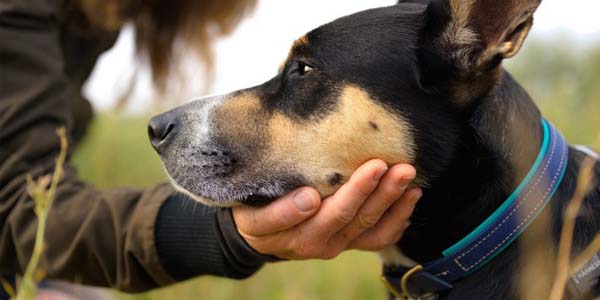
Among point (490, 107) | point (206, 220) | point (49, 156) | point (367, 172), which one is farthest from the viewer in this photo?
point (49, 156)

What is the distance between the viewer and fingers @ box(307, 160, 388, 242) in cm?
221

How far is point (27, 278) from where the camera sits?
171 centimetres

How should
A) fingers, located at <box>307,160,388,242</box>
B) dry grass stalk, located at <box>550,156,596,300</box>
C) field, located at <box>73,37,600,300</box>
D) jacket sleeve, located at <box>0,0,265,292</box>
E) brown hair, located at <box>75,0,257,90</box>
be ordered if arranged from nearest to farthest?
dry grass stalk, located at <box>550,156,596,300</box> < fingers, located at <box>307,160,388,242</box> < jacket sleeve, located at <box>0,0,265,292</box> < brown hair, located at <box>75,0,257,90</box> < field, located at <box>73,37,600,300</box>

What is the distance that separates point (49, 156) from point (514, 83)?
5.66 ft

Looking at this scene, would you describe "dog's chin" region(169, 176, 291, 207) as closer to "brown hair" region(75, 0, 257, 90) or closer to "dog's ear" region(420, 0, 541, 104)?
"dog's ear" region(420, 0, 541, 104)

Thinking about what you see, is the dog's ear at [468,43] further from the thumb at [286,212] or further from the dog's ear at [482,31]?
the thumb at [286,212]

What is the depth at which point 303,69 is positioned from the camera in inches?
101

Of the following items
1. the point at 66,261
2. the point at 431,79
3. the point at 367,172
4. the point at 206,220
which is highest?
the point at 431,79

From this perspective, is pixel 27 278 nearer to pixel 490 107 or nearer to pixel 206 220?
pixel 206 220

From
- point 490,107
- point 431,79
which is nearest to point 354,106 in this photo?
point 431,79

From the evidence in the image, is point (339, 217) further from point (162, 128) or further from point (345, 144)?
point (162, 128)

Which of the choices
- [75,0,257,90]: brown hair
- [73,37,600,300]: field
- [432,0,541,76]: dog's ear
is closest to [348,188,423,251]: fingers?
[432,0,541,76]: dog's ear

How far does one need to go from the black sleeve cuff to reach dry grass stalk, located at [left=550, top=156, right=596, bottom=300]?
94cm

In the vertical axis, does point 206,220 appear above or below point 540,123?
below
